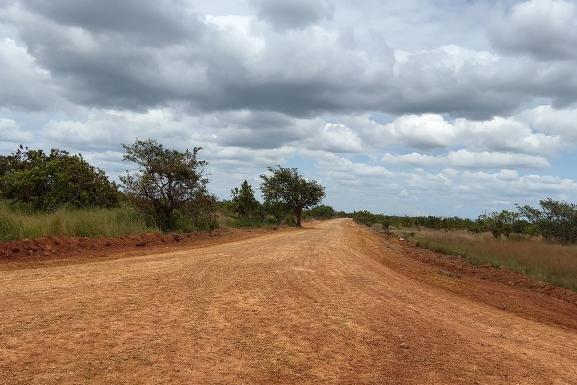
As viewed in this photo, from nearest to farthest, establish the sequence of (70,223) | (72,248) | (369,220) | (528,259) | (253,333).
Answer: (253,333) → (72,248) → (70,223) → (528,259) → (369,220)

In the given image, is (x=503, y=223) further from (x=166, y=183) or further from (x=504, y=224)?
(x=166, y=183)

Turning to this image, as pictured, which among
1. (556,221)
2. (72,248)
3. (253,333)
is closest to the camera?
(253,333)

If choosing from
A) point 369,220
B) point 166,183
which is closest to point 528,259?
point 166,183

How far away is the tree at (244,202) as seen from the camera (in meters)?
41.0

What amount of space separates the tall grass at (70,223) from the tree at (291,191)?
2415cm

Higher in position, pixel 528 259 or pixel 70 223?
pixel 70 223

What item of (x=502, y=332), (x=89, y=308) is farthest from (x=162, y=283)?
(x=502, y=332)

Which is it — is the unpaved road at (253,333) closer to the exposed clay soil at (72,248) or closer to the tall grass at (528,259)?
the exposed clay soil at (72,248)

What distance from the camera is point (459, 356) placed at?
248 inches

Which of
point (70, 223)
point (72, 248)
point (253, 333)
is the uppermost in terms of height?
point (70, 223)

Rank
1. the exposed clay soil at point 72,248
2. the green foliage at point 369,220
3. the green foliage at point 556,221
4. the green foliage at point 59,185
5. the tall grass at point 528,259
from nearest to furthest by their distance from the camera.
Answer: the exposed clay soil at point 72,248
the tall grass at point 528,259
the green foliage at point 59,185
the green foliage at point 556,221
the green foliage at point 369,220

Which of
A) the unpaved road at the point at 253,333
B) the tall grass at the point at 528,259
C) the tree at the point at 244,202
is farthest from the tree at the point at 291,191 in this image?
the unpaved road at the point at 253,333

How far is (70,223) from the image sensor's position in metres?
17.4

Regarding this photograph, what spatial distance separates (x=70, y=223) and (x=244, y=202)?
947 inches
